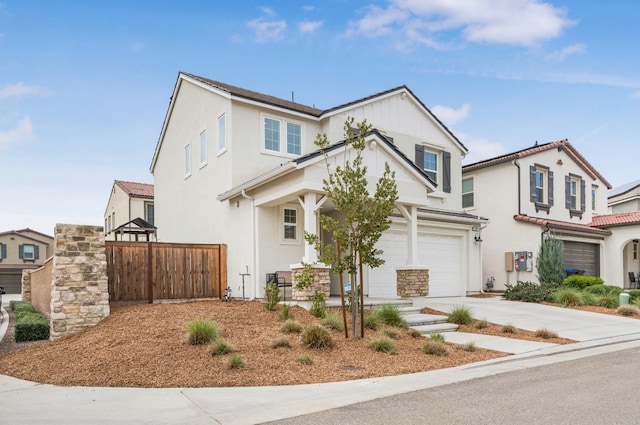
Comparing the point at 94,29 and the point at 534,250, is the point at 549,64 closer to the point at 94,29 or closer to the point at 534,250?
the point at 534,250

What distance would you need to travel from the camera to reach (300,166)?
463 inches

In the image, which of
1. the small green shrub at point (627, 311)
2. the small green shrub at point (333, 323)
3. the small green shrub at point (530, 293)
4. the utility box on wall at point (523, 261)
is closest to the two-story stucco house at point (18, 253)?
the utility box on wall at point (523, 261)

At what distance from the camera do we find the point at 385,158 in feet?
43.8

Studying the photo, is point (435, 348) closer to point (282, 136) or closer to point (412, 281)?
point (412, 281)

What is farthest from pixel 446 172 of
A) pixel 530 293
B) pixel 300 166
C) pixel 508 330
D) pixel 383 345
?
pixel 383 345

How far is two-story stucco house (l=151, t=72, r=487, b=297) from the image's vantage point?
13.6 metres

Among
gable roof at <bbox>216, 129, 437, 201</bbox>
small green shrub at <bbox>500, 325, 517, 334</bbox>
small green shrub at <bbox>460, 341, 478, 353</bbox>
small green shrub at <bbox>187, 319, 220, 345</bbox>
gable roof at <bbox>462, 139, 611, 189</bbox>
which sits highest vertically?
gable roof at <bbox>462, 139, 611, 189</bbox>

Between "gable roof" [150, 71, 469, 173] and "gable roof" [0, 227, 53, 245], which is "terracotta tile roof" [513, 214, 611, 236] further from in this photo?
"gable roof" [0, 227, 53, 245]

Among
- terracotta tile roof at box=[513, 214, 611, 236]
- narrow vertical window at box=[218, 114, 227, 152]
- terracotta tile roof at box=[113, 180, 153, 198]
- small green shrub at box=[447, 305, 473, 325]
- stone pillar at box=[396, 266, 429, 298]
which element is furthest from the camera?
terracotta tile roof at box=[113, 180, 153, 198]

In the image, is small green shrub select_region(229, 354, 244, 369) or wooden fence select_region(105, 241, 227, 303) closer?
small green shrub select_region(229, 354, 244, 369)

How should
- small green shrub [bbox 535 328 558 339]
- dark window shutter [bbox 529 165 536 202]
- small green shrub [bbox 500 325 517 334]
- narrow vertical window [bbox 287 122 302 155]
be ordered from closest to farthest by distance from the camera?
1. small green shrub [bbox 535 328 558 339]
2. small green shrub [bbox 500 325 517 334]
3. narrow vertical window [bbox 287 122 302 155]
4. dark window shutter [bbox 529 165 536 202]

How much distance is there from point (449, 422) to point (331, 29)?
43.4ft

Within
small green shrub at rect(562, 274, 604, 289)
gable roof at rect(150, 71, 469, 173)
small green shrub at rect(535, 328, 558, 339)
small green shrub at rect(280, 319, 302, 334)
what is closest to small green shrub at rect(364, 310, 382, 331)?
small green shrub at rect(280, 319, 302, 334)

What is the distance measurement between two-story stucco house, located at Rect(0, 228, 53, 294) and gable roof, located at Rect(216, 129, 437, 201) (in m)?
37.0
